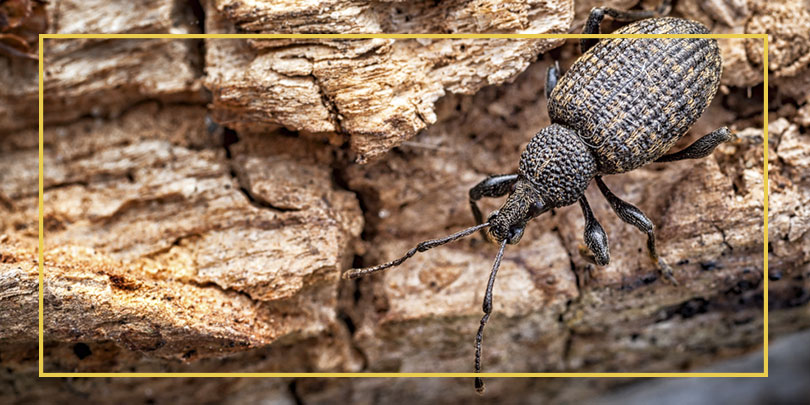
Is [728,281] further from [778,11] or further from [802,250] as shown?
[778,11]

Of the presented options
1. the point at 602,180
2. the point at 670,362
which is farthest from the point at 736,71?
the point at 670,362

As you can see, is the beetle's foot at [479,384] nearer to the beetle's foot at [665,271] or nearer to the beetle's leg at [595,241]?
the beetle's leg at [595,241]

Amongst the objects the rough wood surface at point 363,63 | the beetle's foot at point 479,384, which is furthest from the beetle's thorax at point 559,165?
Result: the beetle's foot at point 479,384

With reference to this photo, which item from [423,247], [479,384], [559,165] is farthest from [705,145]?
[479,384]

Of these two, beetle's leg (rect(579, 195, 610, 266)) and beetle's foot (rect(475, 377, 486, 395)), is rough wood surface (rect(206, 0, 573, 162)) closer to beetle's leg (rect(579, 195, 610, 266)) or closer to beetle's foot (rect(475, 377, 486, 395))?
beetle's leg (rect(579, 195, 610, 266))

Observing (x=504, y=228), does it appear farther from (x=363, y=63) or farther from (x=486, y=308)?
(x=363, y=63)

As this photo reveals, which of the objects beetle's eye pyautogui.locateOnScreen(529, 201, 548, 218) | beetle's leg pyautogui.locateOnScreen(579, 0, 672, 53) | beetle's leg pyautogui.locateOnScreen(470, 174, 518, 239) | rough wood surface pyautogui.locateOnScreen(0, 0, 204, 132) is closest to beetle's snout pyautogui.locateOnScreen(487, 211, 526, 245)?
beetle's eye pyautogui.locateOnScreen(529, 201, 548, 218)
